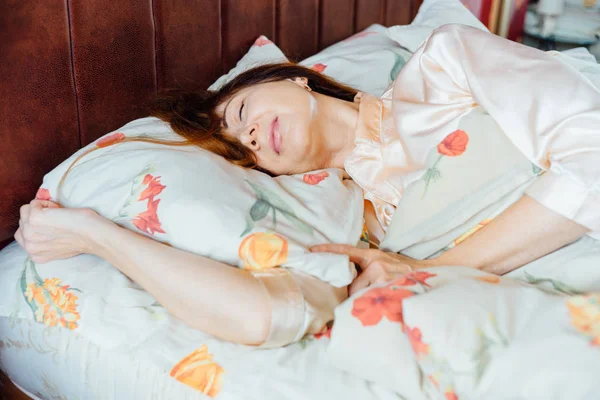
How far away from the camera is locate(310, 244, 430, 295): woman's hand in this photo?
98 centimetres

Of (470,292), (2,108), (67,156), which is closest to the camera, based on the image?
(470,292)

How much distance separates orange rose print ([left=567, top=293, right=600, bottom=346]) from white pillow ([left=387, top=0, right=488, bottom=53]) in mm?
1131

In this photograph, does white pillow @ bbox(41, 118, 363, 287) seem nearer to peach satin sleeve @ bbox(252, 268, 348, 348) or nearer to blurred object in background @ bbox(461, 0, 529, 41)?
peach satin sleeve @ bbox(252, 268, 348, 348)

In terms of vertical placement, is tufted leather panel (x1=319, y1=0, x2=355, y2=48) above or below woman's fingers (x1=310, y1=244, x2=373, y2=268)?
above

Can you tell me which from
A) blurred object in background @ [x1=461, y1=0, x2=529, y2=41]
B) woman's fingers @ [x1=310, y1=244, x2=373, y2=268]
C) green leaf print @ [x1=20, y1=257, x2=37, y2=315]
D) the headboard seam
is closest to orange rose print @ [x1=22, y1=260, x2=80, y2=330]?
green leaf print @ [x1=20, y1=257, x2=37, y2=315]

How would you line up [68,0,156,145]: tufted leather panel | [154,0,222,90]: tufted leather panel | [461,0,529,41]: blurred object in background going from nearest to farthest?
[68,0,156,145]: tufted leather panel → [154,0,222,90]: tufted leather panel → [461,0,529,41]: blurred object in background

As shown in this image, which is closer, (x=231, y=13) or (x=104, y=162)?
(x=104, y=162)

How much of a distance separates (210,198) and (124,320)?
24cm

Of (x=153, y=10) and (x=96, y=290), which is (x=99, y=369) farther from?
(x=153, y=10)

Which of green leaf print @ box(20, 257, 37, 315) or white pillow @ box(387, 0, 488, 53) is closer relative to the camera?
green leaf print @ box(20, 257, 37, 315)

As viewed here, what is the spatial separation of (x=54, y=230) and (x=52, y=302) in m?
0.12

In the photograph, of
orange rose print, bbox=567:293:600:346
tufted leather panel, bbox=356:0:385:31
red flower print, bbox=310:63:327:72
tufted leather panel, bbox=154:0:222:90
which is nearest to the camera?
orange rose print, bbox=567:293:600:346

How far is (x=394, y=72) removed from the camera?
1660 millimetres

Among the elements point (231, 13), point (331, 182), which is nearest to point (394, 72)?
point (231, 13)
